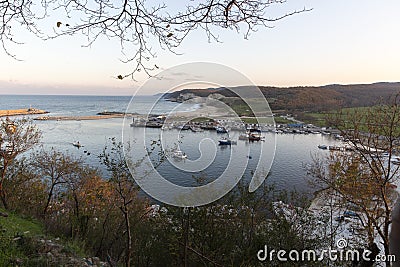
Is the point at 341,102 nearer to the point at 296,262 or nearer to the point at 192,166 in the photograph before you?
the point at 296,262

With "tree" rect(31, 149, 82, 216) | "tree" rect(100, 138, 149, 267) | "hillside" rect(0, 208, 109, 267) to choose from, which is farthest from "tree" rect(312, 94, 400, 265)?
"tree" rect(31, 149, 82, 216)

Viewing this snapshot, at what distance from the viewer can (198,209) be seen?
5250 mm

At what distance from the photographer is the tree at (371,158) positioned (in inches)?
228

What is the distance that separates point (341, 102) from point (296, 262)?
4.75m

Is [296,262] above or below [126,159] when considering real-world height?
below

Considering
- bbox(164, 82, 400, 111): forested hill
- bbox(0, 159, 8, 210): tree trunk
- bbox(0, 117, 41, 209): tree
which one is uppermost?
bbox(164, 82, 400, 111): forested hill

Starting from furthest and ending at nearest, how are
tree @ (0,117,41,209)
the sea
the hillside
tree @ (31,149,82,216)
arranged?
tree @ (31,149,82,216) < tree @ (0,117,41,209) < the sea < the hillside

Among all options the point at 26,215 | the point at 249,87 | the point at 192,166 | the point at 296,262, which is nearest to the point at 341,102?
the point at 296,262

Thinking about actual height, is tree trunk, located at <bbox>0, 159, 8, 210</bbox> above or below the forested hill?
below

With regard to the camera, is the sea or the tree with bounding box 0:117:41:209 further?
the tree with bounding box 0:117:41:209

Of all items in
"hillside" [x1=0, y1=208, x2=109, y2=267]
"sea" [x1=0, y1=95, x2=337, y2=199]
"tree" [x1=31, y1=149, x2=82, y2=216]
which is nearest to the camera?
"hillside" [x1=0, y1=208, x2=109, y2=267]

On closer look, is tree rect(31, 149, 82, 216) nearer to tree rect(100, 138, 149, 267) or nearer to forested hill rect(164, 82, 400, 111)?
tree rect(100, 138, 149, 267)

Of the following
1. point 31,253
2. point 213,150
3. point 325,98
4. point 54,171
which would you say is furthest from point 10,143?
point 325,98

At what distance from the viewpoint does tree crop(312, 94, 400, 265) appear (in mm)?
5797
